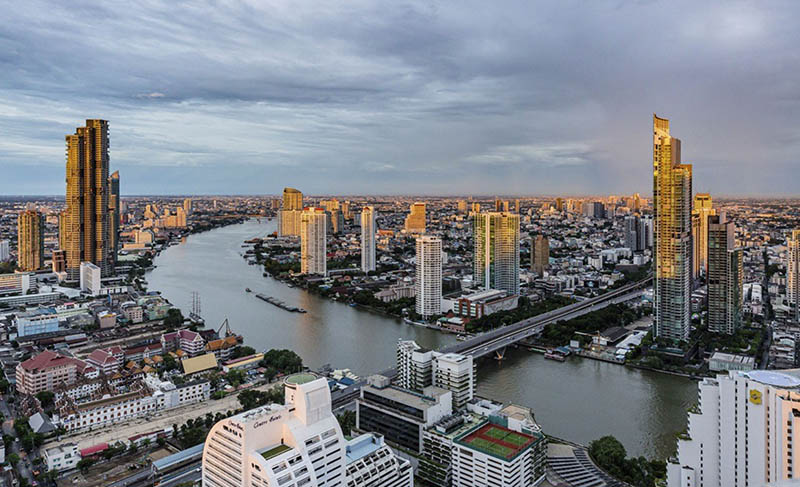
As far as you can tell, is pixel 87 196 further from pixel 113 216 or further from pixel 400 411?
pixel 400 411

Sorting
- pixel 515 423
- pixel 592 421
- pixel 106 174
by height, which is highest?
pixel 106 174

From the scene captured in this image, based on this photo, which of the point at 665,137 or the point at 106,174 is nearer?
the point at 665,137

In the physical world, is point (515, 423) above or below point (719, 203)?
below

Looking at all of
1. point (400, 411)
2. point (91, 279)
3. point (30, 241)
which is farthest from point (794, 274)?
point (30, 241)

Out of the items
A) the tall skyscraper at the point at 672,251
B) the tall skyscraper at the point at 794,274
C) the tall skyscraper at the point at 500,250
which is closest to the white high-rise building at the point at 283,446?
the tall skyscraper at the point at 672,251

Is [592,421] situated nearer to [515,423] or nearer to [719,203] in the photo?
[515,423]

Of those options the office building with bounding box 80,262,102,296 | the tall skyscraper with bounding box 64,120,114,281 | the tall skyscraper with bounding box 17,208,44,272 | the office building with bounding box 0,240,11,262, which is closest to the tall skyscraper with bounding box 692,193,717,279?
the office building with bounding box 80,262,102,296

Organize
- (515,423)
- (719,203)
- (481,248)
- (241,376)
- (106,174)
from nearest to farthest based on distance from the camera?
(515,423) < (241,376) < (481,248) < (106,174) < (719,203)

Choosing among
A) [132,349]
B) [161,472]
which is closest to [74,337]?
[132,349]
